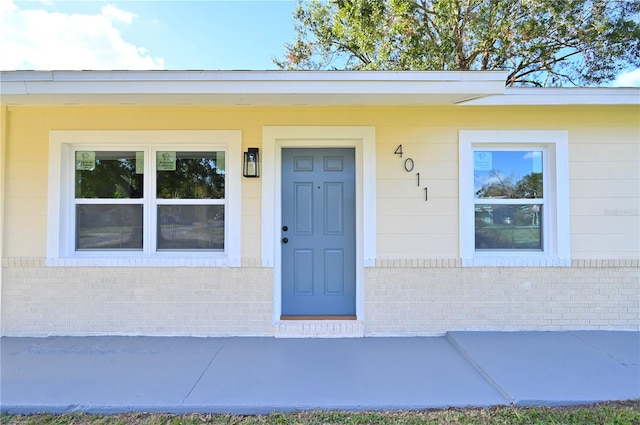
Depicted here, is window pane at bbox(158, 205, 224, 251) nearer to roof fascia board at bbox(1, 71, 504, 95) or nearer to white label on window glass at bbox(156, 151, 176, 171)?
white label on window glass at bbox(156, 151, 176, 171)

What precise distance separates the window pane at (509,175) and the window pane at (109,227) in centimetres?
389

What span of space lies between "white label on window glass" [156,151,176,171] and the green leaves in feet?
20.2

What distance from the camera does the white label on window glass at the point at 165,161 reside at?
12.1 ft

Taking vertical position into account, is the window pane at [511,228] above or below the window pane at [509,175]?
below

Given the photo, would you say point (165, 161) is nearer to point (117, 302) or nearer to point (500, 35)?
point (117, 302)

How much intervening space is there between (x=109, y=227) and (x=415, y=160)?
11.6 feet

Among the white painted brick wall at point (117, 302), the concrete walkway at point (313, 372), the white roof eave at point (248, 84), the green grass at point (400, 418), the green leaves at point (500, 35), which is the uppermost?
the green leaves at point (500, 35)

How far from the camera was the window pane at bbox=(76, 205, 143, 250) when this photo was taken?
3703 mm

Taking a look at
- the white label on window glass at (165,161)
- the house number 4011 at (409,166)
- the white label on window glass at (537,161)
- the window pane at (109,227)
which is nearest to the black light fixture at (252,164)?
the white label on window glass at (165,161)

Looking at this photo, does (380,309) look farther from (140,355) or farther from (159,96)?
(159,96)

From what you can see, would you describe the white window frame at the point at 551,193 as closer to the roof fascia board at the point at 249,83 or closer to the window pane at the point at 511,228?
the window pane at the point at 511,228

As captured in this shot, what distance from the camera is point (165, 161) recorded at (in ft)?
12.1

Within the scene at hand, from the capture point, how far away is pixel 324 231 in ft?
12.6

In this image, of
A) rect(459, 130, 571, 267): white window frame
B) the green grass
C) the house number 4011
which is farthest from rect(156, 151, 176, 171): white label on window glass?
rect(459, 130, 571, 267): white window frame
